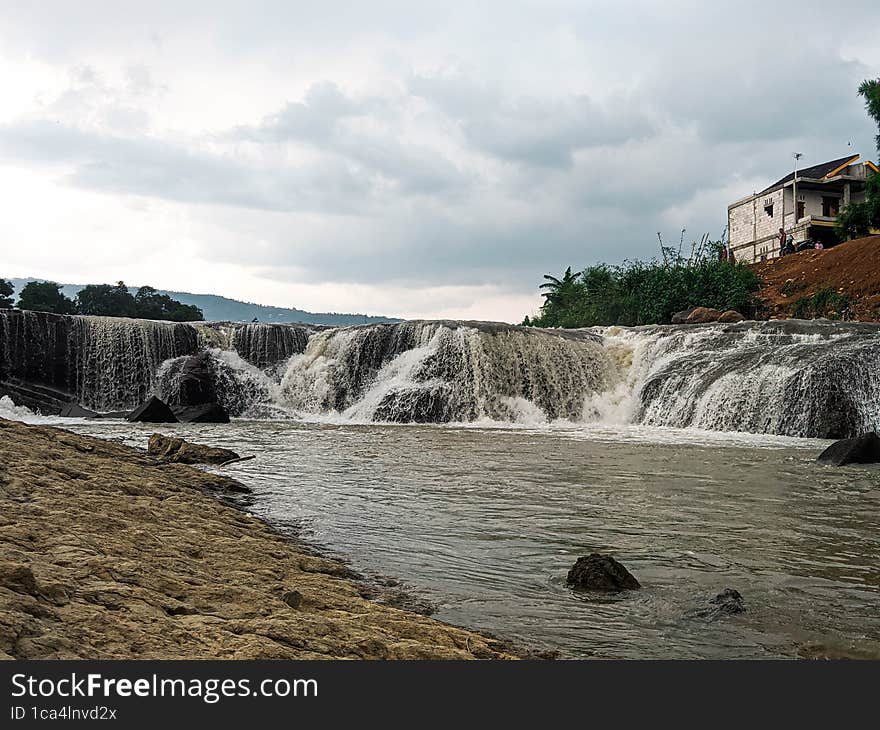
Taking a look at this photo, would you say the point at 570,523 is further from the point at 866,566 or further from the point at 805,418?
the point at 805,418

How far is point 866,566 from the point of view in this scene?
18.3ft

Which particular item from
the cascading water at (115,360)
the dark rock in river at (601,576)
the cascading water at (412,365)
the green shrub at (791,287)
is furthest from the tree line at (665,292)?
the dark rock in river at (601,576)

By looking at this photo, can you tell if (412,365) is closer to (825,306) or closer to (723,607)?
(825,306)

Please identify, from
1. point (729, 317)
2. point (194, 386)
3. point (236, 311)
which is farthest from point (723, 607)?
point (236, 311)

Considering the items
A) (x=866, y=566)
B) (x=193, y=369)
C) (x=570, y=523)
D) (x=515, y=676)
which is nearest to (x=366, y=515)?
(x=570, y=523)

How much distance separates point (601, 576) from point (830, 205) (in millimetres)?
51453

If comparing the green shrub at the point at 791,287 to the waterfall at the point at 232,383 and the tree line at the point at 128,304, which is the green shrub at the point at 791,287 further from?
the tree line at the point at 128,304

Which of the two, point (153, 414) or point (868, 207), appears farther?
point (868, 207)

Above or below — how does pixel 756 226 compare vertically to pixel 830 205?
below

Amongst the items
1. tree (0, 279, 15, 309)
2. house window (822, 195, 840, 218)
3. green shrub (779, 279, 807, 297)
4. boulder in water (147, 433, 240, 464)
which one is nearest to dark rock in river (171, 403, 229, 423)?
boulder in water (147, 433, 240, 464)

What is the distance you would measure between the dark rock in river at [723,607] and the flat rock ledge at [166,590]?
4.14 feet

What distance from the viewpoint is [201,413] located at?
69.3ft

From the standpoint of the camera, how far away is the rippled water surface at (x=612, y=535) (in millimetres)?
4258

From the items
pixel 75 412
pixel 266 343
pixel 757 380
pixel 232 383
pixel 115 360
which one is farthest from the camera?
pixel 266 343
